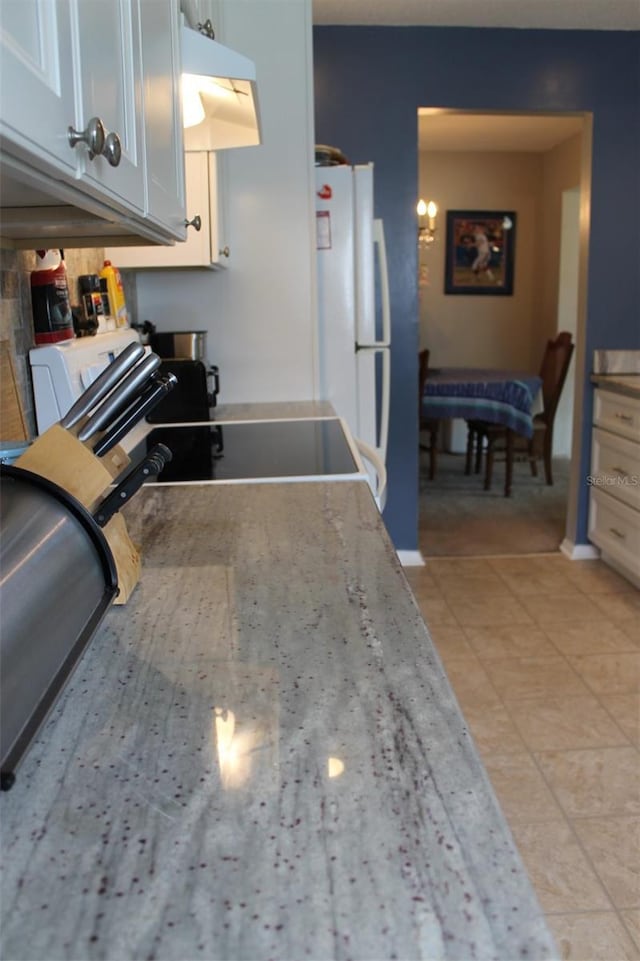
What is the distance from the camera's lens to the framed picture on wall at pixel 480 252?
655 centimetres

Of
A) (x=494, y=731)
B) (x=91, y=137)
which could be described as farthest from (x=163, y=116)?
(x=494, y=731)

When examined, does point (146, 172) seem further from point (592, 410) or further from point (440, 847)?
point (592, 410)

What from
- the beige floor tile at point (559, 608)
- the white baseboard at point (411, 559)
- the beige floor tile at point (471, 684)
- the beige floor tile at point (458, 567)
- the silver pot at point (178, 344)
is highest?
the silver pot at point (178, 344)

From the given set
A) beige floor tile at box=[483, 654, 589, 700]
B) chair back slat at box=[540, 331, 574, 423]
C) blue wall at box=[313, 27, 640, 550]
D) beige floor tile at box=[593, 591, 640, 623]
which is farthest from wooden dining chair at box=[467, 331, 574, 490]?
beige floor tile at box=[483, 654, 589, 700]

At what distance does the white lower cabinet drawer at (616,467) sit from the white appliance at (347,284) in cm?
113

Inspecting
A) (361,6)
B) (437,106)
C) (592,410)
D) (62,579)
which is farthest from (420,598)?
(62,579)

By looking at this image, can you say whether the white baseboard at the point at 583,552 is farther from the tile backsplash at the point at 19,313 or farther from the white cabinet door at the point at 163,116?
the tile backsplash at the point at 19,313

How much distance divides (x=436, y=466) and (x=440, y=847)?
5.56 meters

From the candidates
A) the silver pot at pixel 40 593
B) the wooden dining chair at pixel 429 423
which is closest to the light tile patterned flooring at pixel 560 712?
the silver pot at pixel 40 593

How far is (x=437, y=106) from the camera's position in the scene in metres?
3.45

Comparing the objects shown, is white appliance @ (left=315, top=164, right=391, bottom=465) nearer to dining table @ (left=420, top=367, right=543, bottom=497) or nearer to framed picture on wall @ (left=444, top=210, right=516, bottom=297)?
dining table @ (left=420, top=367, right=543, bottom=497)

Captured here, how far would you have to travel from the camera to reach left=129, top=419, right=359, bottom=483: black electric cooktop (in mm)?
1764

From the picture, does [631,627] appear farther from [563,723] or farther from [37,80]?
[37,80]

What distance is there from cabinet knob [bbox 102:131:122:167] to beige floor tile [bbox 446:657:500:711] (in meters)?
1.90
